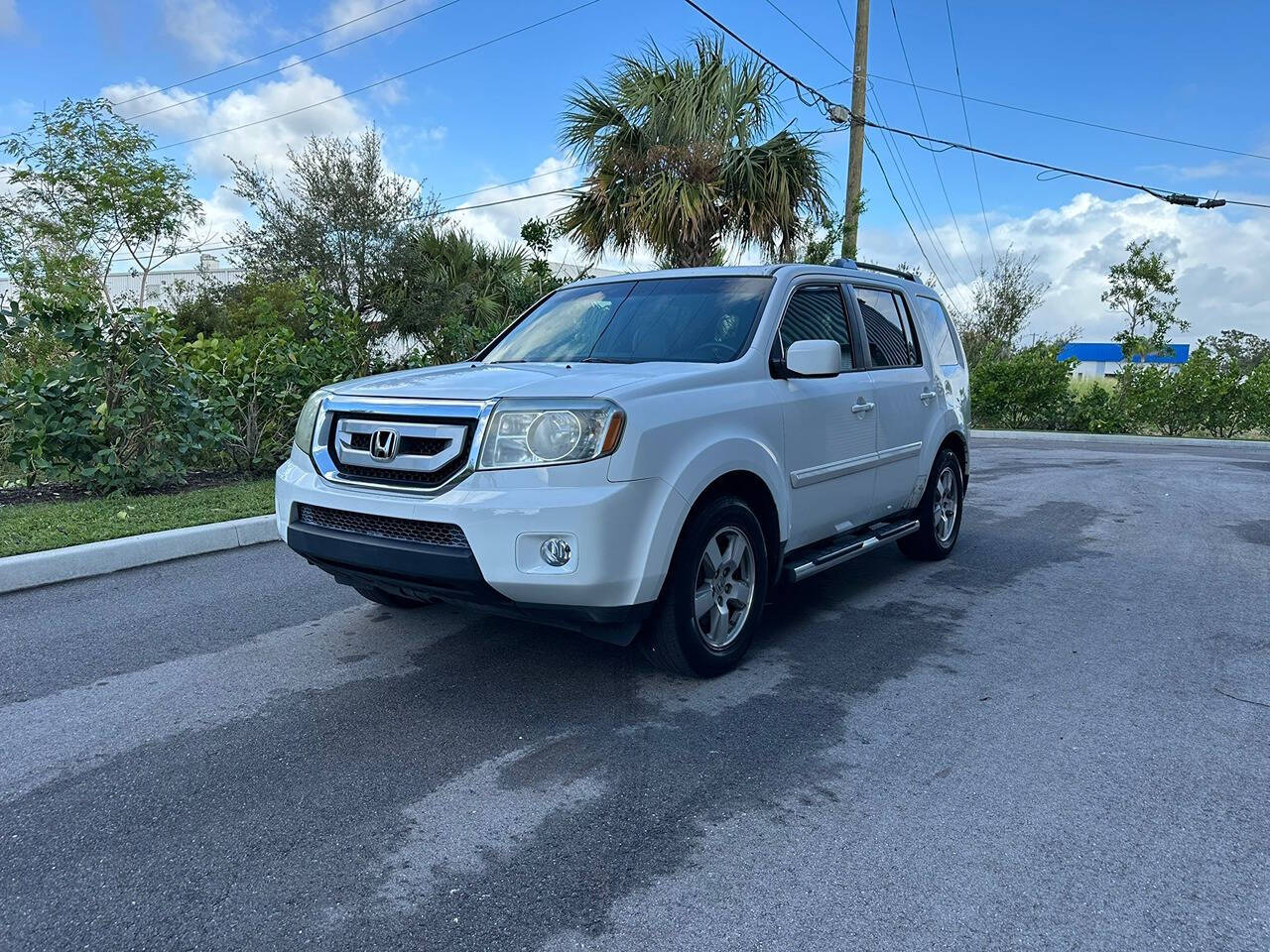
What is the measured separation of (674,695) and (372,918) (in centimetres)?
179

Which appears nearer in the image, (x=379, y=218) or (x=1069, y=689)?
(x=1069, y=689)

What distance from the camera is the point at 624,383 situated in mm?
3730

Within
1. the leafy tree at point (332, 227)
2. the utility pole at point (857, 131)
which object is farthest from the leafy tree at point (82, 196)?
the utility pole at point (857, 131)

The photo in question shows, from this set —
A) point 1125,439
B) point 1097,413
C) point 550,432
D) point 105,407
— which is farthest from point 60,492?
point 1097,413

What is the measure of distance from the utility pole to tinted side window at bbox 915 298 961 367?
10436 millimetres

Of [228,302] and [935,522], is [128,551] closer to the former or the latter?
[935,522]

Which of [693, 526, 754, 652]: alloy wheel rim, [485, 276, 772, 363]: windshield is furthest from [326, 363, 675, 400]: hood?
[693, 526, 754, 652]: alloy wheel rim

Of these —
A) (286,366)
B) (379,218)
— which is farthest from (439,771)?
(379,218)

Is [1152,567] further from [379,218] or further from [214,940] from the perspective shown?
[379,218]

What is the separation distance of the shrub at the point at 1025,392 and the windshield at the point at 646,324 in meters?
16.9

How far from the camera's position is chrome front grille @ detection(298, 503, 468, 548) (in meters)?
3.58

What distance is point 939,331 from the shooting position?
21.7 feet

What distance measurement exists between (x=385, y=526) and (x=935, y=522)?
410cm

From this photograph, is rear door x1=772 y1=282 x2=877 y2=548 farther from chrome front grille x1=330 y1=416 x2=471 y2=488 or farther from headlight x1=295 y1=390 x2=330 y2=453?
headlight x1=295 y1=390 x2=330 y2=453
